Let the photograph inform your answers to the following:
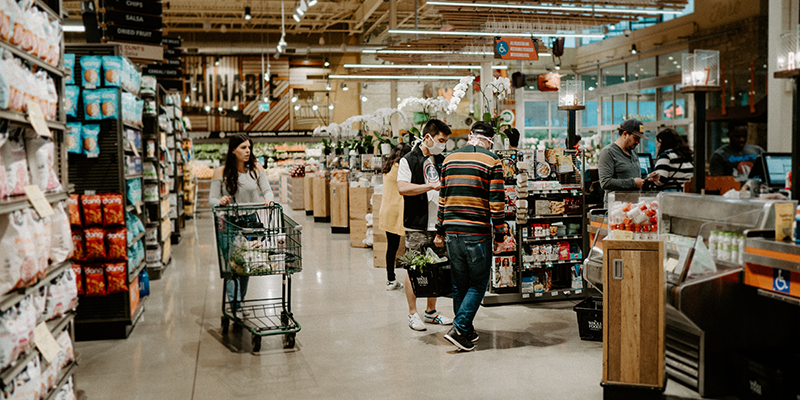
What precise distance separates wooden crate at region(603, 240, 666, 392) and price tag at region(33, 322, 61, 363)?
9.26ft

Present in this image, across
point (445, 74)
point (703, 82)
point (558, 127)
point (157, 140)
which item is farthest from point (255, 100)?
point (703, 82)

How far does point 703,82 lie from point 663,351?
6.33 ft

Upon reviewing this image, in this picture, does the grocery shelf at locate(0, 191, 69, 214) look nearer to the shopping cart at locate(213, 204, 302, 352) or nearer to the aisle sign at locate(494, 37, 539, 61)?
the shopping cart at locate(213, 204, 302, 352)

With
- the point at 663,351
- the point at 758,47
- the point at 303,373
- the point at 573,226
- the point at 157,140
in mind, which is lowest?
the point at 303,373

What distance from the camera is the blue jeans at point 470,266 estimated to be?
15.0 feet

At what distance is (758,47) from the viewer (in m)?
13.2

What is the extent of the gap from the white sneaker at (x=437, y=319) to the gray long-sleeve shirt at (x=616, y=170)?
1892mm

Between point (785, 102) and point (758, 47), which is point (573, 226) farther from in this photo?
point (758, 47)

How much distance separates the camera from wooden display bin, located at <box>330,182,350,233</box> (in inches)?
462

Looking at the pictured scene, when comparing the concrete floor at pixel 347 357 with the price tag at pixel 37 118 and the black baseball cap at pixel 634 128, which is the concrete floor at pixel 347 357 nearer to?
the black baseball cap at pixel 634 128

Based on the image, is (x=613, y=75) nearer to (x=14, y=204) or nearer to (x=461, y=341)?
(x=461, y=341)

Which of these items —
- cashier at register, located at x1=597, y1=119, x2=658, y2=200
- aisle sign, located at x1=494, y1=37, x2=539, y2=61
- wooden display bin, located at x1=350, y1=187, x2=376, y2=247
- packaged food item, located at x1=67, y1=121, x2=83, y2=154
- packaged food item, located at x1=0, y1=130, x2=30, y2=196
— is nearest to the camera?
packaged food item, located at x1=0, y1=130, x2=30, y2=196

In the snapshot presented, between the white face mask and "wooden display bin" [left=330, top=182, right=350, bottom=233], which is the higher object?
the white face mask

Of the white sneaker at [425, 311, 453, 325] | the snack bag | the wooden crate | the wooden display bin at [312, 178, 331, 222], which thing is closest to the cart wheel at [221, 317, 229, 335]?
the white sneaker at [425, 311, 453, 325]
